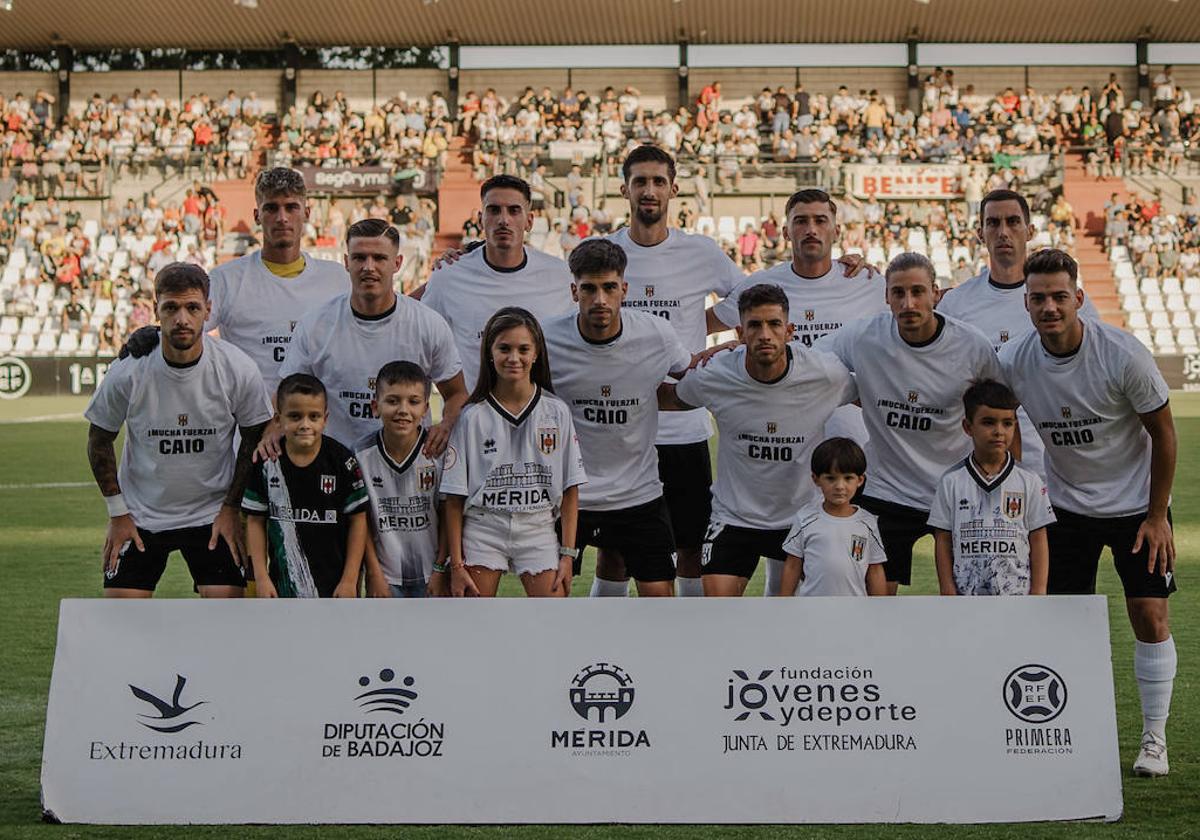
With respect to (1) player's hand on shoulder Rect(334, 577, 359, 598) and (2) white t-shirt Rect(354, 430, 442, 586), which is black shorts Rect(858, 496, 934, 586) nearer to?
(2) white t-shirt Rect(354, 430, 442, 586)

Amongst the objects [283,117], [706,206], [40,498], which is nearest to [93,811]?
[40,498]

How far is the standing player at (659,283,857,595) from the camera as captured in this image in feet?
20.1

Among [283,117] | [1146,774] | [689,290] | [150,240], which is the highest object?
[283,117]

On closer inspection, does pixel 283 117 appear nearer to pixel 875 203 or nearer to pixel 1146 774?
pixel 875 203

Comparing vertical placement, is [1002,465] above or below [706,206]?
below

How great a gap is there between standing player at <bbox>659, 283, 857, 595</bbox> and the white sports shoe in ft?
5.19

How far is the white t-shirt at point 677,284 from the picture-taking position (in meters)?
7.16

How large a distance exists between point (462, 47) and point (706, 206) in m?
10.5

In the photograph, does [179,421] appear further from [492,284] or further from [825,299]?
[825,299]

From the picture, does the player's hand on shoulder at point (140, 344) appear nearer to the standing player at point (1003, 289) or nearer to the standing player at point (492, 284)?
the standing player at point (492, 284)

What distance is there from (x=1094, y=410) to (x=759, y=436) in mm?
1340

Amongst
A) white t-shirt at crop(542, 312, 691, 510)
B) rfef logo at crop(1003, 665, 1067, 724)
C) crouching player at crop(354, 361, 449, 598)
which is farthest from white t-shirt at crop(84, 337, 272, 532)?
rfef logo at crop(1003, 665, 1067, 724)

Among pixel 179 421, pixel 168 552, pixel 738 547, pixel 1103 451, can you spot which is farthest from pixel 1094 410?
pixel 168 552

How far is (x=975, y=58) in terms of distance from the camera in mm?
39562
